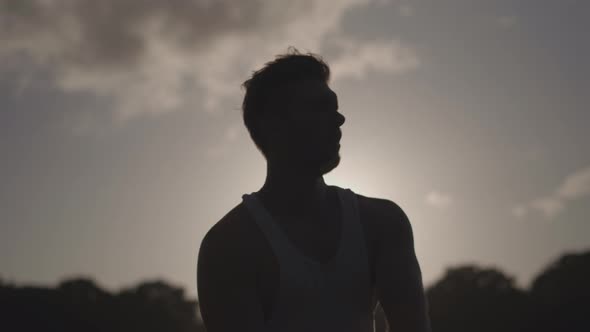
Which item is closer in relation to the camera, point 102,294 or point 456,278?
point 456,278

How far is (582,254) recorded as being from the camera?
6575 cm

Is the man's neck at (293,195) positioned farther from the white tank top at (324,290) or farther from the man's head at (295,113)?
the white tank top at (324,290)

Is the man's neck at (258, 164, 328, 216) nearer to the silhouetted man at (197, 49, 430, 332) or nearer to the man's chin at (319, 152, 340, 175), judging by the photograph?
the silhouetted man at (197, 49, 430, 332)

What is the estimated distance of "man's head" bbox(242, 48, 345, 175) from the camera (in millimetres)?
6484

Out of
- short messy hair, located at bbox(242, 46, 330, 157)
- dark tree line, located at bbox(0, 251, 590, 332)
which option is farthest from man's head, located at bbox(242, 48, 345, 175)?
dark tree line, located at bbox(0, 251, 590, 332)

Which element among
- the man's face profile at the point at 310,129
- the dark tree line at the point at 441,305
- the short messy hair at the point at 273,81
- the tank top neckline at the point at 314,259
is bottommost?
the tank top neckline at the point at 314,259

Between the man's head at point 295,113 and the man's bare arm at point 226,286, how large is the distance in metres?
0.90

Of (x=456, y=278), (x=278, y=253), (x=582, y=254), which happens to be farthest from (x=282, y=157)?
(x=456, y=278)

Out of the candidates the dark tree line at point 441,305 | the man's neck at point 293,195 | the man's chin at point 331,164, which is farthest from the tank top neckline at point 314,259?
the dark tree line at point 441,305

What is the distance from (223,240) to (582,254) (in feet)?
213

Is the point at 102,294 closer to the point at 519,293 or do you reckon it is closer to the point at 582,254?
the point at 519,293

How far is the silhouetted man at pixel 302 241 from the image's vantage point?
6141 mm

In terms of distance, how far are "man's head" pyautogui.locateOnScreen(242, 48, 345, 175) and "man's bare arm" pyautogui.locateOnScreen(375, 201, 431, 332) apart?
2.68 ft

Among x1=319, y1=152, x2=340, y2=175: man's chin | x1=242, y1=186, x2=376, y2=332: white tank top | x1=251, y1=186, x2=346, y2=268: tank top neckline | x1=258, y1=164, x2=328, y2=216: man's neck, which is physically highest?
x1=319, y1=152, x2=340, y2=175: man's chin
